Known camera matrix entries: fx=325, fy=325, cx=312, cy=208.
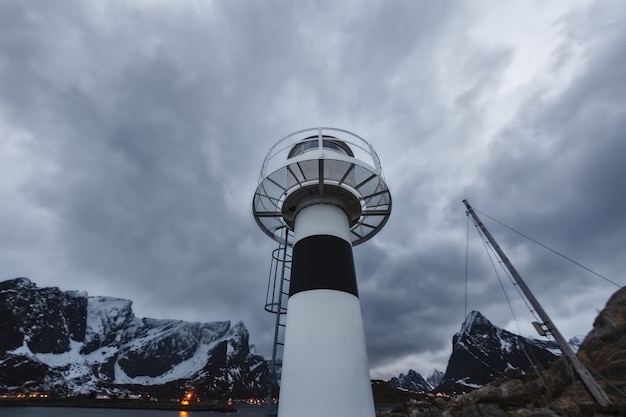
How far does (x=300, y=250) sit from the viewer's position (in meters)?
8.51

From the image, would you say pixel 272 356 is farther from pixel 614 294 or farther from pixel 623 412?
pixel 614 294

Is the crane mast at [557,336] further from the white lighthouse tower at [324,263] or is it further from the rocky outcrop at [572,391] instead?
the white lighthouse tower at [324,263]

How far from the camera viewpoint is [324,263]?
26.4 feet

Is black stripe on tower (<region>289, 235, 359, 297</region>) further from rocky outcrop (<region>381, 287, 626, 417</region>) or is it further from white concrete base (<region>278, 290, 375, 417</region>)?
rocky outcrop (<region>381, 287, 626, 417</region>)

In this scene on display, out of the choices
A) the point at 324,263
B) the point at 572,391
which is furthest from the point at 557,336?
the point at 324,263

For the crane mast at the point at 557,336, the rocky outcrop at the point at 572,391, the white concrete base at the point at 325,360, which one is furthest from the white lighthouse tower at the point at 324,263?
the crane mast at the point at 557,336

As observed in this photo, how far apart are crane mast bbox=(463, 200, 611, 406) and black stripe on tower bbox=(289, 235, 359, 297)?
13.3 meters

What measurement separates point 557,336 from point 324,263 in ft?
47.9

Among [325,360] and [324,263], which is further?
[324,263]

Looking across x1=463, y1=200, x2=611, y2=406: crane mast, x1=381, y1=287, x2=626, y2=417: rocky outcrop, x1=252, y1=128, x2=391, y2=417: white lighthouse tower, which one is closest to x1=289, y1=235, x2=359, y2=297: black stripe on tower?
x1=252, y1=128, x2=391, y2=417: white lighthouse tower

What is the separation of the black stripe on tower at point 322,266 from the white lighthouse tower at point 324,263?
0.02 metres

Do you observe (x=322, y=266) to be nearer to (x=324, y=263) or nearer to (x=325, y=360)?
(x=324, y=263)

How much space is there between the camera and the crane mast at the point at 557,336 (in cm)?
1389

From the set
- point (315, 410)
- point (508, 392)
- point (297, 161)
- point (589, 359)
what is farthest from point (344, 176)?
point (508, 392)
